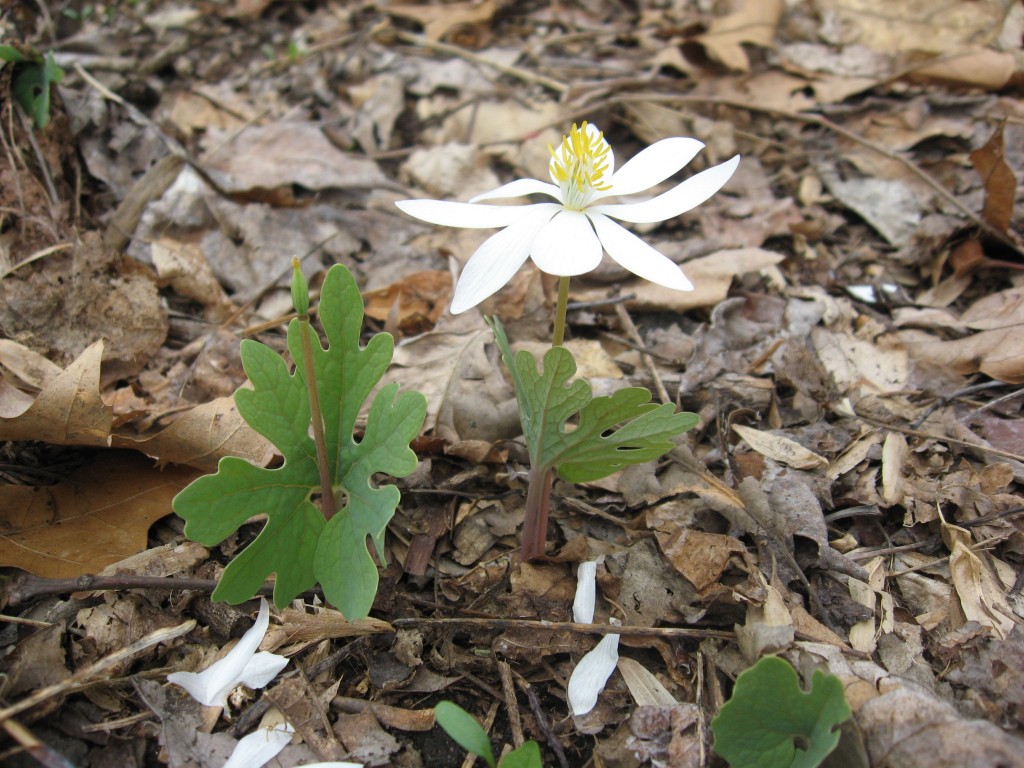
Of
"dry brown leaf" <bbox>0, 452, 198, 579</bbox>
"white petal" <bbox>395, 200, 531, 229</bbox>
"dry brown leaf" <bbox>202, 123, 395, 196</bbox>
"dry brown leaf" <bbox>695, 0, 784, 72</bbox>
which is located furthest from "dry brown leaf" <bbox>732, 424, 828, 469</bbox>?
"dry brown leaf" <bbox>695, 0, 784, 72</bbox>

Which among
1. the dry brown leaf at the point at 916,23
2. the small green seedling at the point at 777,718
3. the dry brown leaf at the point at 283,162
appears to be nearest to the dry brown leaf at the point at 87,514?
the small green seedling at the point at 777,718

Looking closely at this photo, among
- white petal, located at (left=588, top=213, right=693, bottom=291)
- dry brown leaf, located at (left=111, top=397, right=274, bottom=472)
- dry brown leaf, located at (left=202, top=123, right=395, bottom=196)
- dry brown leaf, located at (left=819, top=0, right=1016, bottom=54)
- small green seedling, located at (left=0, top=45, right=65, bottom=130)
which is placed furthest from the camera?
dry brown leaf, located at (left=819, top=0, right=1016, bottom=54)

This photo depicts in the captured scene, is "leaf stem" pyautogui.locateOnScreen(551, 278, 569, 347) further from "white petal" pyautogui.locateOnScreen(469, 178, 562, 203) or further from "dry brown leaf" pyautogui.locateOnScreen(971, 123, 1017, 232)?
"dry brown leaf" pyautogui.locateOnScreen(971, 123, 1017, 232)

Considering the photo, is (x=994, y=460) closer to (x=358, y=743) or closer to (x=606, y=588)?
(x=606, y=588)

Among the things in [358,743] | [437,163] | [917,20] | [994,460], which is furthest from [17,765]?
[917,20]

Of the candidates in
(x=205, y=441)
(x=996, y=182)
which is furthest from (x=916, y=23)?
(x=205, y=441)
